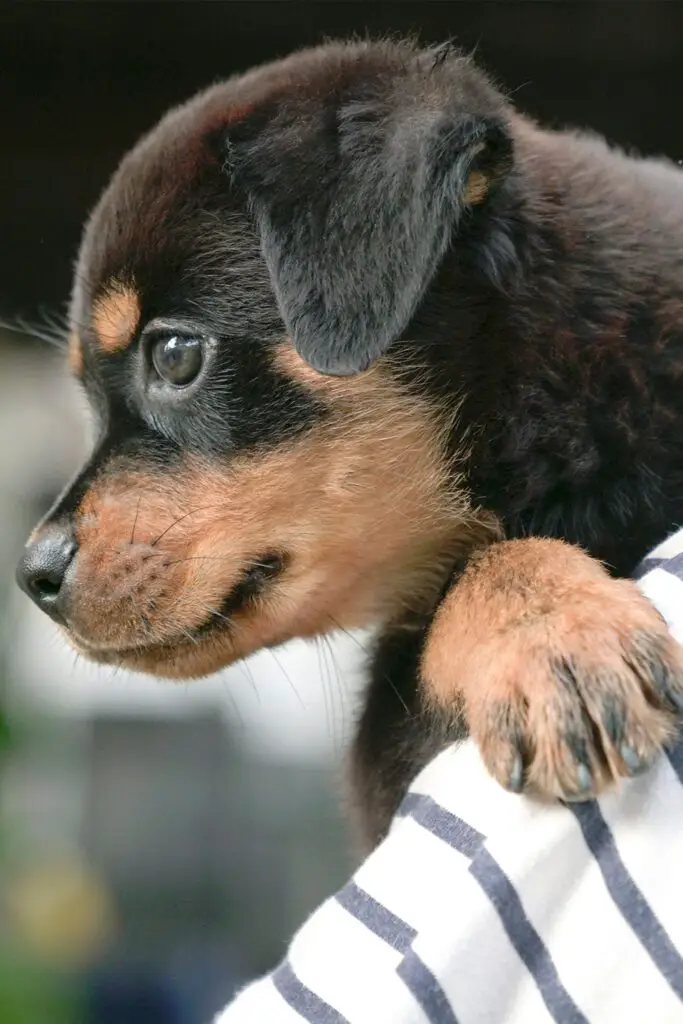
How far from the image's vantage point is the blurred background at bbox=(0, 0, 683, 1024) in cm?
160

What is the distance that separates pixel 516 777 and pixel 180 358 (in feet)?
1.95

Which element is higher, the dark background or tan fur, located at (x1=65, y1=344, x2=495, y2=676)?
the dark background

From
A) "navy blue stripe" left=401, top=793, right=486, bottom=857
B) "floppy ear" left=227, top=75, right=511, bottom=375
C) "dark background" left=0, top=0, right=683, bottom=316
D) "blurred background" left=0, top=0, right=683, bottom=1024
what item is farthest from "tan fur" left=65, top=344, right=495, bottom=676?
"dark background" left=0, top=0, right=683, bottom=316

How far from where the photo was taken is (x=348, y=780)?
137 cm

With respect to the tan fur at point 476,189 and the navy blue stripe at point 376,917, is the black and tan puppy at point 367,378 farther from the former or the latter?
the navy blue stripe at point 376,917

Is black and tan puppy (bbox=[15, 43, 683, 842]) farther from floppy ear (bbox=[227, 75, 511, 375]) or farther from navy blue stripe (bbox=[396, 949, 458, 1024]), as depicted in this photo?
navy blue stripe (bbox=[396, 949, 458, 1024])

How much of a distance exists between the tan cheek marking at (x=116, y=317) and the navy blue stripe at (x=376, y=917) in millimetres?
→ 649

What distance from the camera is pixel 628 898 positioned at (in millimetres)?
723

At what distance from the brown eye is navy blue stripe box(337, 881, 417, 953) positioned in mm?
559

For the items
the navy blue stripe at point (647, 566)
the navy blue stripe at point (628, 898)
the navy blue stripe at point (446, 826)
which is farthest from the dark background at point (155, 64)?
the navy blue stripe at point (628, 898)

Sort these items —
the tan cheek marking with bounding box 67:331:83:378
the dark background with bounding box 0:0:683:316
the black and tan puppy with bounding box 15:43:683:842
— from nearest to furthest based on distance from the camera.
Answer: the black and tan puppy with bounding box 15:43:683:842 → the tan cheek marking with bounding box 67:331:83:378 → the dark background with bounding box 0:0:683:316

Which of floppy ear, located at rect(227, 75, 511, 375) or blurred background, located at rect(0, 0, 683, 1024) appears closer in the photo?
floppy ear, located at rect(227, 75, 511, 375)

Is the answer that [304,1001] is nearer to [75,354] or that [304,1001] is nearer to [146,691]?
[75,354]

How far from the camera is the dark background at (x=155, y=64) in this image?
158 centimetres
